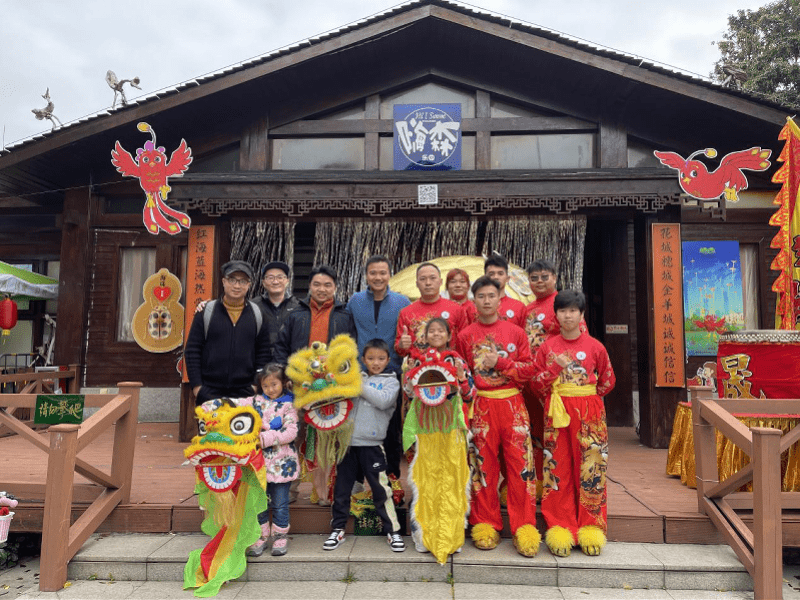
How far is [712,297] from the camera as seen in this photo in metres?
7.69

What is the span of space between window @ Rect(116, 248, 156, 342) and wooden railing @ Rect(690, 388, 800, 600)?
7.84 m

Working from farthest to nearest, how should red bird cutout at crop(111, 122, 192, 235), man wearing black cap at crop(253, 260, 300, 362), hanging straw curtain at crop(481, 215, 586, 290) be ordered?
hanging straw curtain at crop(481, 215, 586, 290)
red bird cutout at crop(111, 122, 192, 235)
man wearing black cap at crop(253, 260, 300, 362)

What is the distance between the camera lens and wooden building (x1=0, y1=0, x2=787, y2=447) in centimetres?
647

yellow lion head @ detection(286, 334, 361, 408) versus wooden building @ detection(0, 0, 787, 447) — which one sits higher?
wooden building @ detection(0, 0, 787, 447)

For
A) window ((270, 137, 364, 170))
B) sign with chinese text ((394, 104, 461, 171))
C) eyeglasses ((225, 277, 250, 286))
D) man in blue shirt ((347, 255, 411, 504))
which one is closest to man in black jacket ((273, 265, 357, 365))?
man in blue shirt ((347, 255, 411, 504))

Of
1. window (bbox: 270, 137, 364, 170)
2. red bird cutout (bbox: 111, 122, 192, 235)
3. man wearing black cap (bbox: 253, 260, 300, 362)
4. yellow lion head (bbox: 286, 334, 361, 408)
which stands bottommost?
yellow lion head (bbox: 286, 334, 361, 408)

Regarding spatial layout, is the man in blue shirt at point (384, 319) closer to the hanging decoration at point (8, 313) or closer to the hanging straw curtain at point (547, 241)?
the hanging straw curtain at point (547, 241)

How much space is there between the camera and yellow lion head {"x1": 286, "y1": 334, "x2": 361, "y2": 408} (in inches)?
140

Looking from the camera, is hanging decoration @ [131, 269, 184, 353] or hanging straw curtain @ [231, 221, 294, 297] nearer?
hanging straw curtain @ [231, 221, 294, 297]

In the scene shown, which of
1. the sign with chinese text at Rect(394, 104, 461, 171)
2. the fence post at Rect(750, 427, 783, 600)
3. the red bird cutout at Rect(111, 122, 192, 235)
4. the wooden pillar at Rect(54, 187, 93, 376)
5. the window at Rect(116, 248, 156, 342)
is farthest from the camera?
the window at Rect(116, 248, 156, 342)

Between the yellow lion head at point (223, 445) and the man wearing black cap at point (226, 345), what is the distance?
45 centimetres

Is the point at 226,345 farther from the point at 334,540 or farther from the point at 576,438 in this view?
the point at 576,438

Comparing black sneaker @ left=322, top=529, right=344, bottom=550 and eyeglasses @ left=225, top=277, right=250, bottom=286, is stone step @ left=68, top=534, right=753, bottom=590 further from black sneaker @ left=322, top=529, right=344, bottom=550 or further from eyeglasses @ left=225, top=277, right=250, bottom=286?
eyeglasses @ left=225, top=277, right=250, bottom=286

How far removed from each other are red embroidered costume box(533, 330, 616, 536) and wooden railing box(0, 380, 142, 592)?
128 inches
